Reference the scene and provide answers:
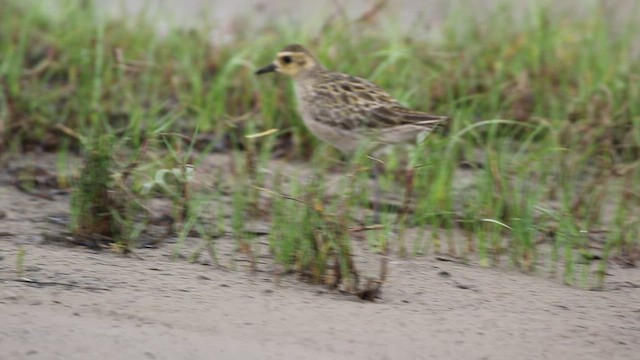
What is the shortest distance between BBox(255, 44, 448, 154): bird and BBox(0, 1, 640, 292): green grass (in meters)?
0.17

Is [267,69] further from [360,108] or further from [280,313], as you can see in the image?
[280,313]

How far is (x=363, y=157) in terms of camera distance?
567cm

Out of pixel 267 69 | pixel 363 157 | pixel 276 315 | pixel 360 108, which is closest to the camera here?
pixel 276 315

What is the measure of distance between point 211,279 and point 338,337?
0.77 metres

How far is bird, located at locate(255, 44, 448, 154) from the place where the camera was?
681cm

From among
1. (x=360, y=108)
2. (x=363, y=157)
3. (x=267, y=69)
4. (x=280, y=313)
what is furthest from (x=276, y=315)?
(x=267, y=69)

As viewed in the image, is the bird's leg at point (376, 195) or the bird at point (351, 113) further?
the bird at point (351, 113)

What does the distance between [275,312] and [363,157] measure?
51.0 inches

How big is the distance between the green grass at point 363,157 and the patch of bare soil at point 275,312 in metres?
0.19

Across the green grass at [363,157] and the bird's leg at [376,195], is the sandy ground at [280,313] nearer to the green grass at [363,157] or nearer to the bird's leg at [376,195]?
the green grass at [363,157]

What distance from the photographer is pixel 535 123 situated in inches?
294

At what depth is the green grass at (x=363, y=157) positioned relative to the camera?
5.51m

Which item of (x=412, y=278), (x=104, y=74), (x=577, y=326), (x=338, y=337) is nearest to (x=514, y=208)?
(x=412, y=278)

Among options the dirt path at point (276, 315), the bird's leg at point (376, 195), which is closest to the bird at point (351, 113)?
the bird's leg at point (376, 195)
